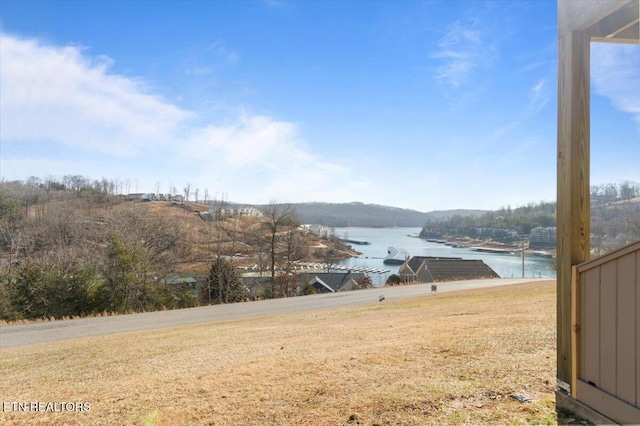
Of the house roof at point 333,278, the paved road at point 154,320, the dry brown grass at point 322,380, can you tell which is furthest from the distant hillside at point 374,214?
the dry brown grass at point 322,380

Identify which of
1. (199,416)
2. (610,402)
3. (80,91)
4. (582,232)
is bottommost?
(199,416)

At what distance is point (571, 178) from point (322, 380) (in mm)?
2948

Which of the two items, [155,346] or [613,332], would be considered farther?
[155,346]

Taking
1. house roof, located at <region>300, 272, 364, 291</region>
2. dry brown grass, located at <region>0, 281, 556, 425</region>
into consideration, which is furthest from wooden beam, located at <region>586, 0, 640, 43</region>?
house roof, located at <region>300, 272, 364, 291</region>

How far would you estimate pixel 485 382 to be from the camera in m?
3.37

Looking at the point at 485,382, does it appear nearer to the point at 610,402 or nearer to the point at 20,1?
the point at 610,402

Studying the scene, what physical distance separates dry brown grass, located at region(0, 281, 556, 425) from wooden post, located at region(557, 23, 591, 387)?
2.37 feet

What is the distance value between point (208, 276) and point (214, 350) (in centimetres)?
1932

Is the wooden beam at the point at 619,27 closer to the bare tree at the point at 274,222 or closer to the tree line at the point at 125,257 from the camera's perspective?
the tree line at the point at 125,257

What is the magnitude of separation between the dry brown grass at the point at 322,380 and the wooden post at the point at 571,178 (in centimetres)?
72

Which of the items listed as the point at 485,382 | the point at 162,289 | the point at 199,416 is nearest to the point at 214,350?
the point at 199,416

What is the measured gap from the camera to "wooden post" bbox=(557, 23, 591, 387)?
8.39 feet

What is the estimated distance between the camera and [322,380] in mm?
3891

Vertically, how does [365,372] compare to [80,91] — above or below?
below
